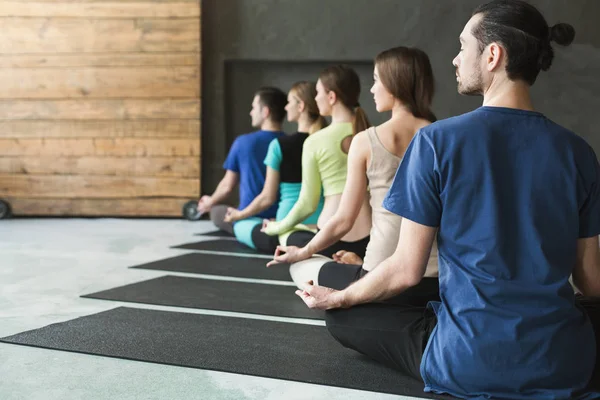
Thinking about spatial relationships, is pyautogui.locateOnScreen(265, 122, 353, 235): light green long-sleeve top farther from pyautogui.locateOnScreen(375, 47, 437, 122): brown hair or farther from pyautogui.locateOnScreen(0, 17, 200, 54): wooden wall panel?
pyautogui.locateOnScreen(0, 17, 200, 54): wooden wall panel

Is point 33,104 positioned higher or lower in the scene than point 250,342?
higher

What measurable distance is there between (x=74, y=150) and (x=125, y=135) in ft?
1.61

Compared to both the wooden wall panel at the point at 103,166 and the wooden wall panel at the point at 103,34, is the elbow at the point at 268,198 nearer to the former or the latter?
the wooden wall panel at the point at 103,166

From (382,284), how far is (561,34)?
2.37ft

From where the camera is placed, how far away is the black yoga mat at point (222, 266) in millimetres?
3891

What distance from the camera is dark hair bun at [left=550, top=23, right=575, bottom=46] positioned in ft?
5.62

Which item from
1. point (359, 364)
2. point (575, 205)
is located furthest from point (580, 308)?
point (359, 364)

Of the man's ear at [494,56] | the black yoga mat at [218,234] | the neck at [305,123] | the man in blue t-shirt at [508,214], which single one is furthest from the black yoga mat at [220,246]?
the man's ear at [494,56]

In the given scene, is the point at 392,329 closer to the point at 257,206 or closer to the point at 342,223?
the point at 342,223

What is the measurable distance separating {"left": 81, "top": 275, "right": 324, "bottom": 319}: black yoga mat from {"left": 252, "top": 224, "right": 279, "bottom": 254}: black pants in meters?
1.02

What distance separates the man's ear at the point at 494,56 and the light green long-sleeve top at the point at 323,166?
6.15 feet

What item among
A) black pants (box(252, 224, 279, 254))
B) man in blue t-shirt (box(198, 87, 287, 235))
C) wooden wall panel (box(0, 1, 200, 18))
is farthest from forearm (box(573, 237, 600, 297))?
wooden wall panel (box(0, 1, 200, 18))

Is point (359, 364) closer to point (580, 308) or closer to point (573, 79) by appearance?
point (580, 308)

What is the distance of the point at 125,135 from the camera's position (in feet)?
22.2
